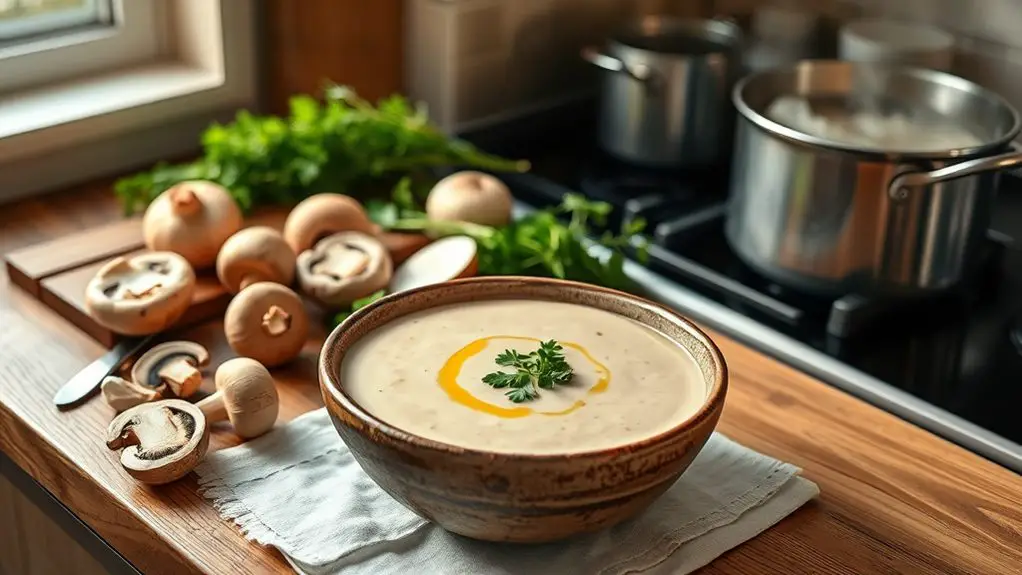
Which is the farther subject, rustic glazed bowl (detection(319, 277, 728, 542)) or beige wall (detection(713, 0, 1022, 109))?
beige wall (detection(713, 0, 1022, 109))

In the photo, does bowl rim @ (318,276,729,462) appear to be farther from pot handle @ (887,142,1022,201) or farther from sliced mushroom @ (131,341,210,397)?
pot handle @ (887,142,1022,201)

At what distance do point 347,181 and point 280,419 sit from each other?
1.34ft

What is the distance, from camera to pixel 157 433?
93cm

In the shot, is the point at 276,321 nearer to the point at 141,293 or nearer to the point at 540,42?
the point at 141,293

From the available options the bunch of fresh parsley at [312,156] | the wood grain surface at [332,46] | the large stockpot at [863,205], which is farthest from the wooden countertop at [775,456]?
the wood grain surface at [332,46]

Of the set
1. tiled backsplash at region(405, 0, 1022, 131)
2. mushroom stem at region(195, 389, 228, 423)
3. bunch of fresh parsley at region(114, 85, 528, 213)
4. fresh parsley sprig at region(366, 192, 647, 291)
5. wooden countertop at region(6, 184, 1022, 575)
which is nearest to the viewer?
wooden countertop at region(6, 184, 1022, 575)

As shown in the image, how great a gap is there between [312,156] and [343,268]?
0.22 m

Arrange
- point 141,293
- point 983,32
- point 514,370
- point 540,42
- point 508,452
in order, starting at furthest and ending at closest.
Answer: point 540,42, point 983,32, point 141,293, point 514,370, point 508,452

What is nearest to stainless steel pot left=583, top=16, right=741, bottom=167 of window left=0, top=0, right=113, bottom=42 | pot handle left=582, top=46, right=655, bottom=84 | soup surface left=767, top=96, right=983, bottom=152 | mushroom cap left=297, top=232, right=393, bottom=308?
pot handle left=582, top=46, right=655, bottom=84

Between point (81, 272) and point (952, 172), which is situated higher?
point (952, 172)

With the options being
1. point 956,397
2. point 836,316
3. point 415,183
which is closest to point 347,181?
point 415,183

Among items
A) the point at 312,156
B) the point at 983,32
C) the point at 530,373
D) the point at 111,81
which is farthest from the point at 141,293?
the point at 983,32

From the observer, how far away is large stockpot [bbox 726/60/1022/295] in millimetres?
1095

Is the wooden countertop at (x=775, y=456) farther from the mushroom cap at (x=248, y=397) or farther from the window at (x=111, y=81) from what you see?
the window at (x=111, y=81)
